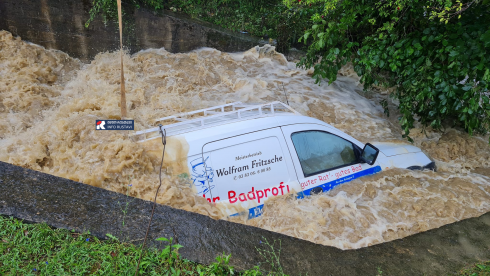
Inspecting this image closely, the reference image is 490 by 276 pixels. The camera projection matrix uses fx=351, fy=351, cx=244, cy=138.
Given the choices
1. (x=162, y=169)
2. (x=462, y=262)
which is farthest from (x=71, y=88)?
(x=462, y=262)

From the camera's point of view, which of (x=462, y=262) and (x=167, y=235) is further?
(x=462, y=262)

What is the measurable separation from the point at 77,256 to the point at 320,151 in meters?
2.89

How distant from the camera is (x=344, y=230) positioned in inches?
161

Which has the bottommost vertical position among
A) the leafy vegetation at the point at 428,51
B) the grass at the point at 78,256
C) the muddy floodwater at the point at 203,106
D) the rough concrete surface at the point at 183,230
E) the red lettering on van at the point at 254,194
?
the muddy floodwater at the point at 203,106

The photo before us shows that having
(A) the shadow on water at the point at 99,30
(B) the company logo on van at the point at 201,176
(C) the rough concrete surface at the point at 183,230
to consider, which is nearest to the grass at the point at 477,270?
(C) the rough concrete surface at the point at 183,230

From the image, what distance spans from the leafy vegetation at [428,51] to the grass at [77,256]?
454cm

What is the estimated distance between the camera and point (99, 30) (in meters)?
9.14

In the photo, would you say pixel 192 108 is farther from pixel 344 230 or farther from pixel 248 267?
pixel 248 267

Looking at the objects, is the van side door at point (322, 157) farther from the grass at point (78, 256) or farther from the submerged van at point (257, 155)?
the grass at point (78, 256)

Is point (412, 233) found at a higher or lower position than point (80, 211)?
lower

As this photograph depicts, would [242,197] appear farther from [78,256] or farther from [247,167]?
[78,256]

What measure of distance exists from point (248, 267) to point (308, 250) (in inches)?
27.4

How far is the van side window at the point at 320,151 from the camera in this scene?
4176 millimetres

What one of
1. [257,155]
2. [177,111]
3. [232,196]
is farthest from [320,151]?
[177,111]
